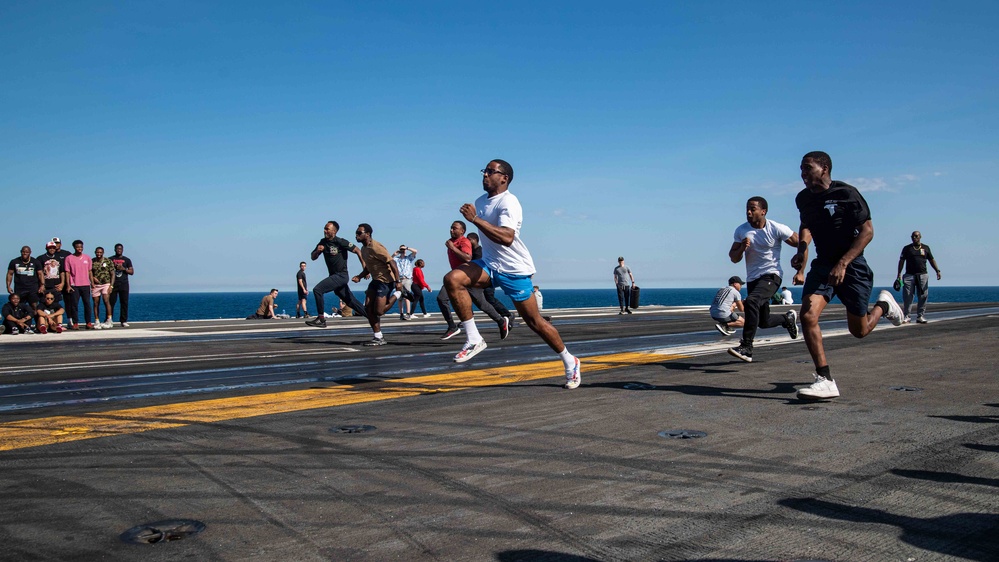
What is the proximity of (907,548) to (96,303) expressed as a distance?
18.8 meters

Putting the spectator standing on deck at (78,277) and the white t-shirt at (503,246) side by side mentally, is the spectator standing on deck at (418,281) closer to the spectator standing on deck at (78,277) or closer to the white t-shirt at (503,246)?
the spectator standing on deck at (78,277)

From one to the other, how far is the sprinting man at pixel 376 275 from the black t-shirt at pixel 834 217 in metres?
6.87

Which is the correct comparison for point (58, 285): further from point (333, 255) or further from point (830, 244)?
point (830, 244)

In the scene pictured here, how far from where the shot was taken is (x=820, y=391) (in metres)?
5.18

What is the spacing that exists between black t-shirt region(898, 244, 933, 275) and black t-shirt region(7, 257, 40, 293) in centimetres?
1864

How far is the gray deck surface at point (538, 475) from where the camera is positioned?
2.41m

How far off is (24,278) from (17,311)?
2.32ft

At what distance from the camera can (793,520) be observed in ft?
8.55

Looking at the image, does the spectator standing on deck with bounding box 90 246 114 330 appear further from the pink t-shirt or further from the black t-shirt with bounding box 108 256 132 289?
the pink t-shirt

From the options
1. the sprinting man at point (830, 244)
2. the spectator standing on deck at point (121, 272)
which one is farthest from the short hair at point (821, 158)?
the spectator standing on deck at point (121, 272)

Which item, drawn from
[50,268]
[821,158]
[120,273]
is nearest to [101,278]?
[120,273]

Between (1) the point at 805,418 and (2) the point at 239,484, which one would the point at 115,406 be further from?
(1) the point at 805,418

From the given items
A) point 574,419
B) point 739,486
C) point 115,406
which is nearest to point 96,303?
point 115,406

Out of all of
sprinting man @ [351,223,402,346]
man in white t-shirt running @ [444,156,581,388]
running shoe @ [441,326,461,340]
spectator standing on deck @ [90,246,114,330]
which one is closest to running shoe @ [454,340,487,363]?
man in white t-shirt running @ [444,156,581,388]
